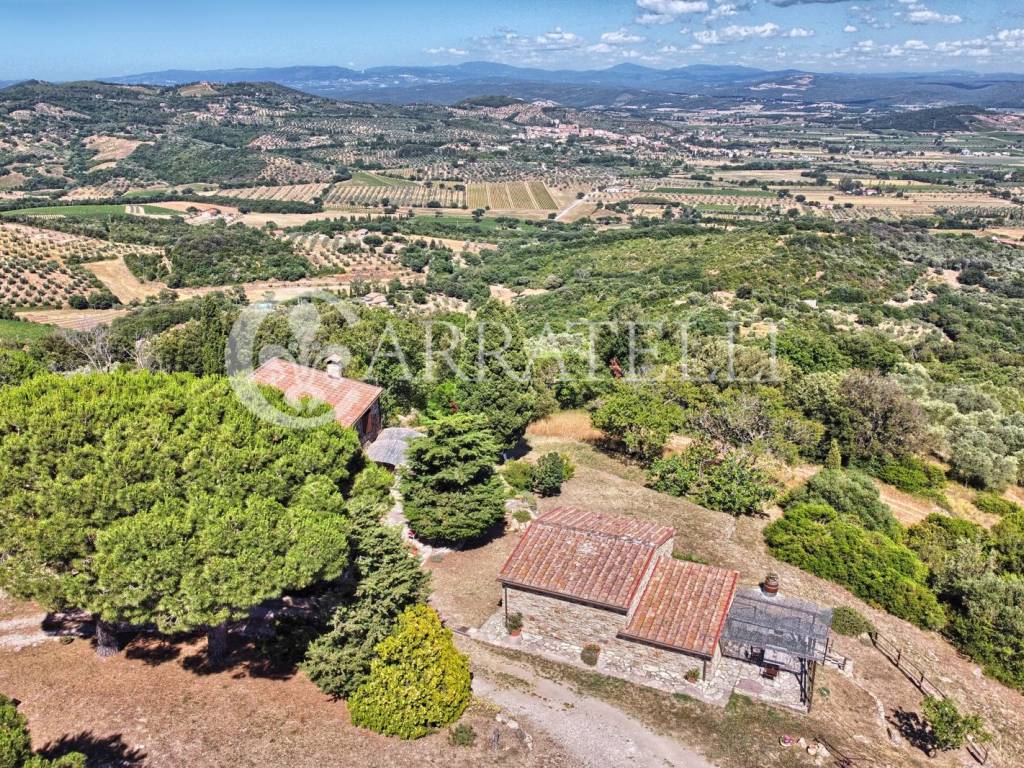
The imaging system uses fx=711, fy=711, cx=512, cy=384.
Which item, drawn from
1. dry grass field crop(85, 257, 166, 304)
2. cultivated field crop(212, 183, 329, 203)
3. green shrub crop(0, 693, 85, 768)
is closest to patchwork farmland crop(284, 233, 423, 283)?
dry grass field crop(85, 257, 166, 304)

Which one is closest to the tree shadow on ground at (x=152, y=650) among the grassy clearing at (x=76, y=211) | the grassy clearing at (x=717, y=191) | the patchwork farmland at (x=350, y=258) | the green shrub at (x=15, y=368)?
the green shrub at (x=15, y=368)

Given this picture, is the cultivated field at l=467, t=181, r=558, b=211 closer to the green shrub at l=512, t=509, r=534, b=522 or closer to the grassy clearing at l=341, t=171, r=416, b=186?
the grassy clearing at l=341, t=171, r=416, b=186

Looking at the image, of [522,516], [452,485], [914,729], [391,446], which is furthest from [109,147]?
[914,729]

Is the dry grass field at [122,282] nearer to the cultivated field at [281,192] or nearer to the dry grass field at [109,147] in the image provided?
the cultivated field at [281,192]

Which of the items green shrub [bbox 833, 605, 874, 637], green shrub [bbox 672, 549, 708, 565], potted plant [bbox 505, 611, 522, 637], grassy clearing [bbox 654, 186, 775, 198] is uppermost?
potted plant [bbox 505, 611, 522, 637]

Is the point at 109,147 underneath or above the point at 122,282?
above

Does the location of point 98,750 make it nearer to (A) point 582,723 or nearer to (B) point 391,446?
(A) point 582,723

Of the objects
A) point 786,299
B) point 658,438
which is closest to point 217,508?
point 658,438
